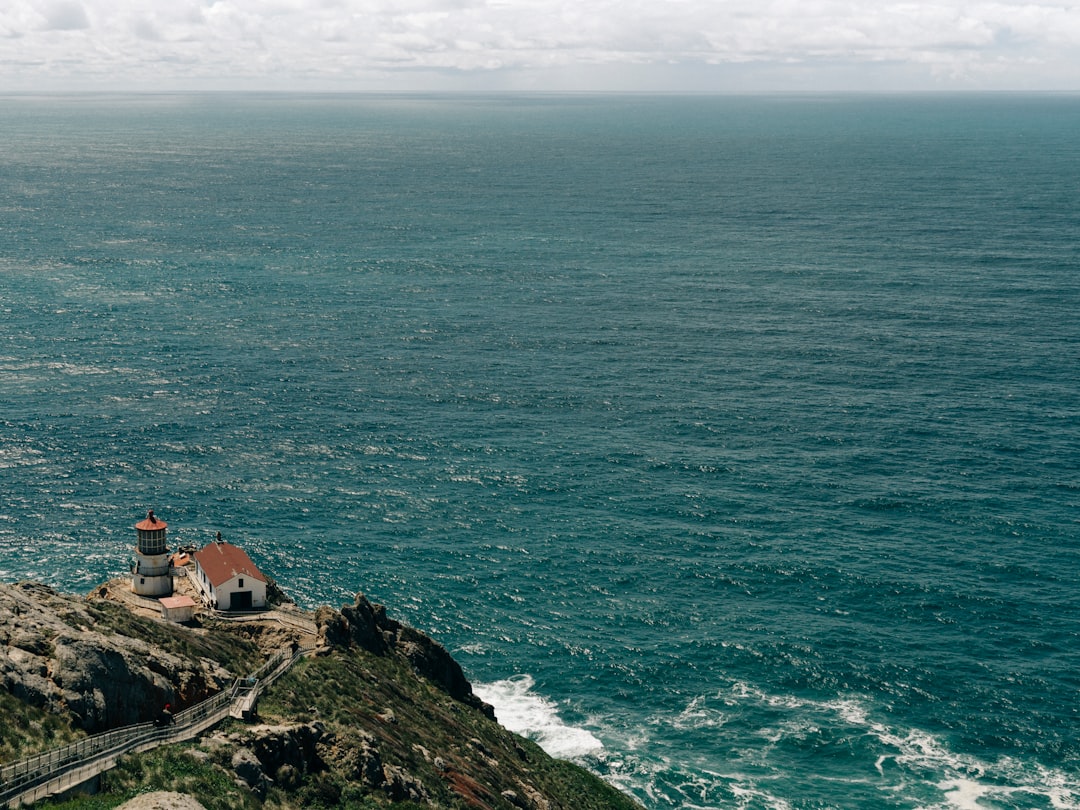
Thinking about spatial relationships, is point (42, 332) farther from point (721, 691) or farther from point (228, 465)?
point (721, 691)

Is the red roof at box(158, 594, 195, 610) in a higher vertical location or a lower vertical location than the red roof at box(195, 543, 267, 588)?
lower

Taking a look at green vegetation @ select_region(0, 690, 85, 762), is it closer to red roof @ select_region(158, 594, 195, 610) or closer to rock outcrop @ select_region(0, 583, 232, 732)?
rock outcrop @ select_region(0, 583, 232, 732)

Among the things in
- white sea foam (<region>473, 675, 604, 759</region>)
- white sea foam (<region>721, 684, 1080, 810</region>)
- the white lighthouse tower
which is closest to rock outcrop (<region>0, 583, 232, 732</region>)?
the white lighthouse tower

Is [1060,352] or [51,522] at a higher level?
[1060,352]

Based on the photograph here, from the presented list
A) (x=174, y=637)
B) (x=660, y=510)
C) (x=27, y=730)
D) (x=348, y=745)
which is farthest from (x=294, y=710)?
(x=660, y=510)

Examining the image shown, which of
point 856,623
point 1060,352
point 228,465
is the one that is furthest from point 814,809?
point 1060,352

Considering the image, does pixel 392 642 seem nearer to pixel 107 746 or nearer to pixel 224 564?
pixel 224 564

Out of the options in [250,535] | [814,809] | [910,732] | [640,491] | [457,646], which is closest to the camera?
[814,809]
